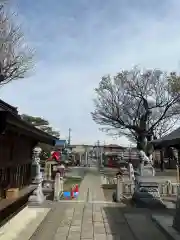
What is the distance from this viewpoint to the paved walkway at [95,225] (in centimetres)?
910

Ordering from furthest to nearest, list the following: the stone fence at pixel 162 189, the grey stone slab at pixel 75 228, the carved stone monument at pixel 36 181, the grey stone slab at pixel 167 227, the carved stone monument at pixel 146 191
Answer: the stone fence at pixel 162 189
the carved stone monument at pixel 146 191
the carved stone monument at pixel 36 181
the grey stone slab at pixel 75 228
the grey stone slab at pixel 167 227

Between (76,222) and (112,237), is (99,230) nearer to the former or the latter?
(112,237)

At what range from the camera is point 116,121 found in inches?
1667

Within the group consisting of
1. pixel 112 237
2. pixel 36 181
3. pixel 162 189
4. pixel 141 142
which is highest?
pixel 141 142

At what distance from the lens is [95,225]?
Answer: 10.6 metres

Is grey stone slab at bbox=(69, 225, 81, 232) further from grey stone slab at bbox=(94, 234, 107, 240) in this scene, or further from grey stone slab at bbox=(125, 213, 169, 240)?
grey stone slab at bbox=(125, 213, 169, 240)

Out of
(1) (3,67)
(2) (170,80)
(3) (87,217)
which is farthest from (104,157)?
(3) (87,217)

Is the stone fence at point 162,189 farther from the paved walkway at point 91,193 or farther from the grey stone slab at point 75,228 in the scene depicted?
the grey stone slab at point 75,228

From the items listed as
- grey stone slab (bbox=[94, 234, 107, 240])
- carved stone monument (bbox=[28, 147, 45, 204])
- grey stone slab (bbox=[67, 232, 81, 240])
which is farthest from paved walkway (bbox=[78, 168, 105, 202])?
grey stone slab (bbox=[94, 234, 107, 240])

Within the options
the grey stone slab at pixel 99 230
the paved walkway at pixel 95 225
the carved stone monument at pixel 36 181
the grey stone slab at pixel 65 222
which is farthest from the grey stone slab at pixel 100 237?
the carved stone monument at pixel 36 181

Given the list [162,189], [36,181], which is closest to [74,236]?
[36,181]

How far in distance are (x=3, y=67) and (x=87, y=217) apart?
13122mm

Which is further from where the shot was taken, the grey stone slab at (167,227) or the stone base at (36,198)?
the stone base at (36,198)

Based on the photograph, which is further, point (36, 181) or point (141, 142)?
point (141, 142)
